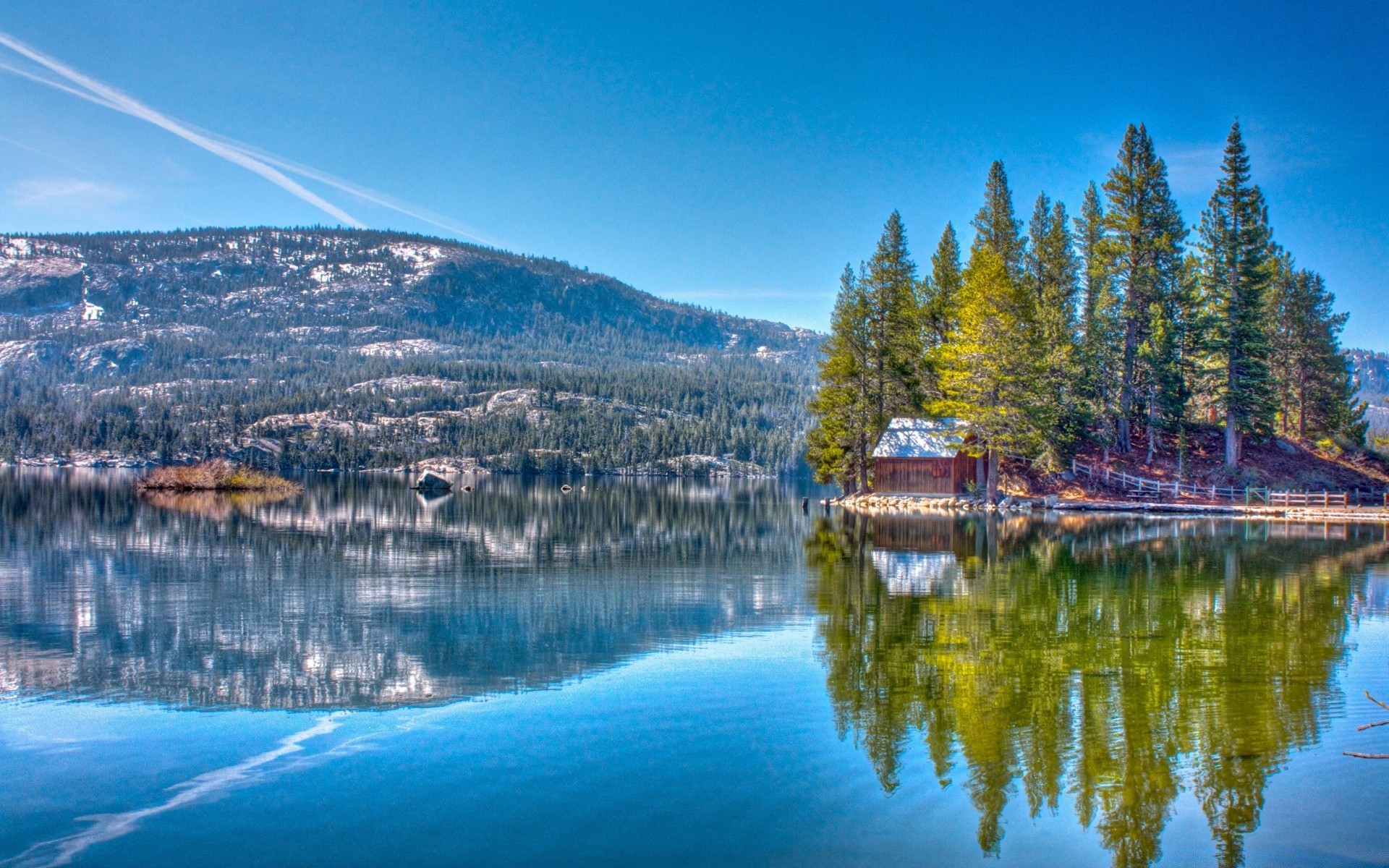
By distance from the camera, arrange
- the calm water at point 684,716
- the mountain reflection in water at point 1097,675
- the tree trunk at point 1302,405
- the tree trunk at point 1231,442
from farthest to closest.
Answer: the tree trunk at point 1302,405 < the tree trunk at point 1231,442 < the mountain reflection in water at point 1097,675 < the calm water at point 684,716

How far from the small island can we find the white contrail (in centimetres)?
6376

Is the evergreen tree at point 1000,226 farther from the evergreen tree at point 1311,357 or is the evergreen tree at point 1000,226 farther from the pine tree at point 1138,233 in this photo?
the evergreen tree at point 1311,357

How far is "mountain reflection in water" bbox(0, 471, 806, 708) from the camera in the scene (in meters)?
13.4

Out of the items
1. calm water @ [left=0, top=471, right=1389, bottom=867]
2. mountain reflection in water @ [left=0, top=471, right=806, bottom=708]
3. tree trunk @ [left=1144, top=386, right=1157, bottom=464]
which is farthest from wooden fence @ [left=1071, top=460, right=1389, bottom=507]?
calm water @ [left=0, top=471, right=1389, bottom=867]

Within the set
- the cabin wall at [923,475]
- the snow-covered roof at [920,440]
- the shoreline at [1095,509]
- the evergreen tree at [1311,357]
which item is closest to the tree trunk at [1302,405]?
the evergreen tree at [1311,357]

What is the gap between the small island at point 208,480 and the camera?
68000 millimetres

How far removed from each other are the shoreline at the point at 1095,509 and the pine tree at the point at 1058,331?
286cm

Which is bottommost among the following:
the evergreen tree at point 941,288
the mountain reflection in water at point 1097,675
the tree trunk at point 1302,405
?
the mountain reflection in water at point 1097,675

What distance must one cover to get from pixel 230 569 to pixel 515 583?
8177 millimetres

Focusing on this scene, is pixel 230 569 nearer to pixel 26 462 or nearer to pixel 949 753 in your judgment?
pixel 949 753

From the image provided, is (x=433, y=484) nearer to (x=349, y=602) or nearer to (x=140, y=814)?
(x=349, y=602)

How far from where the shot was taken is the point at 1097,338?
59344mm

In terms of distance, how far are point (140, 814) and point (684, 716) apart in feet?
19.6

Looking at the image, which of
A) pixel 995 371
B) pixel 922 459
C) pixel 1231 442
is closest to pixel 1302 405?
pixel 1231 442
